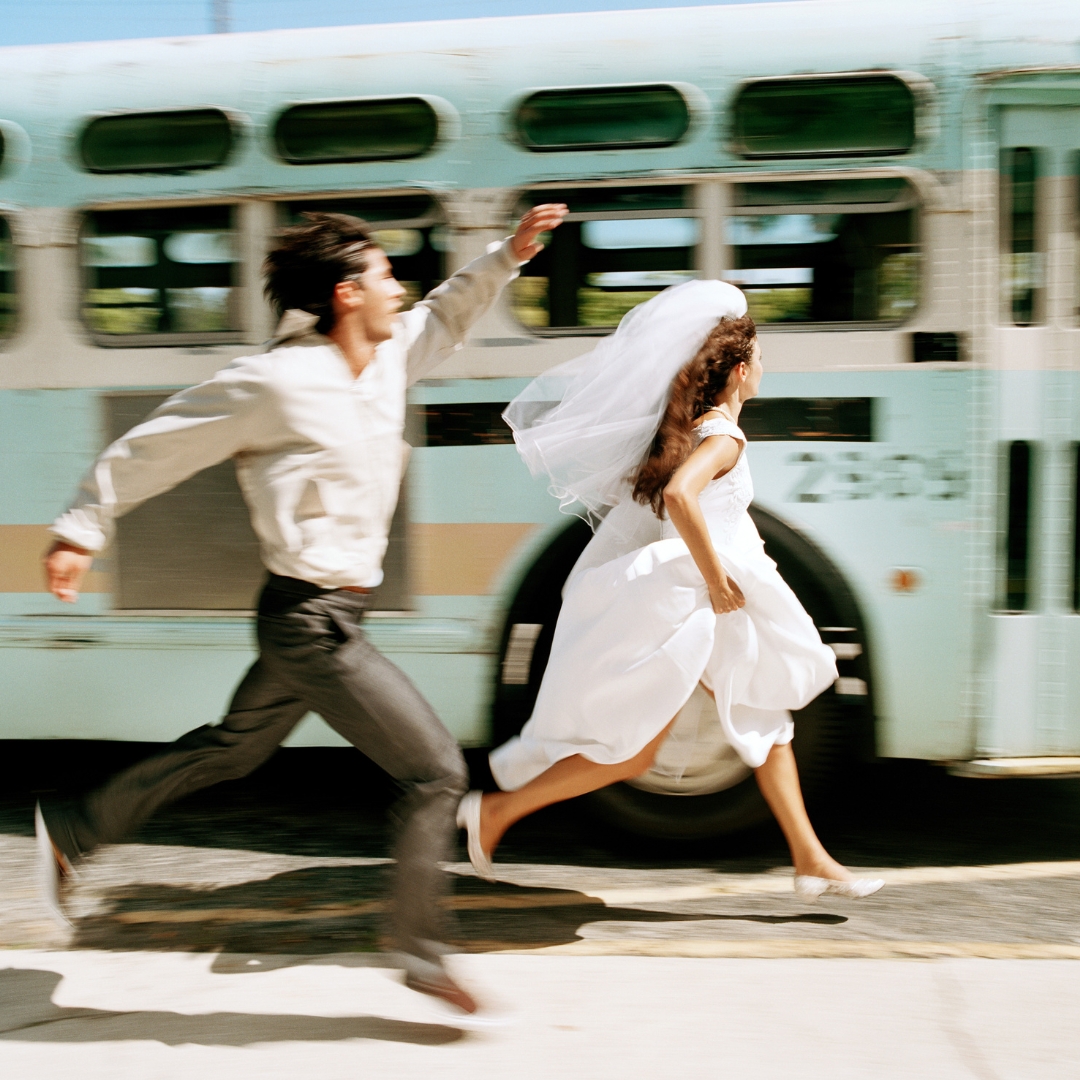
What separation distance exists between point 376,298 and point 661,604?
1.12 metres

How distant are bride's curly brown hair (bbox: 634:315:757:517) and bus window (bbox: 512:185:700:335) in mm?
523

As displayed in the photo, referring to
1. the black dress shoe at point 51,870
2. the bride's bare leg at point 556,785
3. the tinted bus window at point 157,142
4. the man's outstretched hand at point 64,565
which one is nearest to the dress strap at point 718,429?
the bride's bare leg at point 556,785

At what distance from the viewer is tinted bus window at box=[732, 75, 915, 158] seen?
355cm

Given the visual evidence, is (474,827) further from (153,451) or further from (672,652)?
(153,451)

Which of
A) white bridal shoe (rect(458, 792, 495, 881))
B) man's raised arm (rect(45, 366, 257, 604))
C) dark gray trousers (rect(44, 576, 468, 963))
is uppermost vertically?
man's raised arm (rect(45, 366, 257, 604))

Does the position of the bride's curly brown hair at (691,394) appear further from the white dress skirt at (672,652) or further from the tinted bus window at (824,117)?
the tinted bus window at (824,117)

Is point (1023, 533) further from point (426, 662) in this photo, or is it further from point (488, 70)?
point (488, 70)

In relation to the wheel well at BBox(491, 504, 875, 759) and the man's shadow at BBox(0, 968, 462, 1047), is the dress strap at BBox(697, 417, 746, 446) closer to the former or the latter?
the wheel well at BBox(491, 504, 875, 759)

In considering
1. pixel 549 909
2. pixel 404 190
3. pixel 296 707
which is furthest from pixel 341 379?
pixel 549 909

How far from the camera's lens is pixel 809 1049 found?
269 centimetres

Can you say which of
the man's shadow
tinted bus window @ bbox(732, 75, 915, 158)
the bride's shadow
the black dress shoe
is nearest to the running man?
the man's shadow

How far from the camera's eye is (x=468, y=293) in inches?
123

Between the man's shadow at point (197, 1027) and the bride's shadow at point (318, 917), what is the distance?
0.29 meters

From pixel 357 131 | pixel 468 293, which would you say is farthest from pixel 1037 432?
pixel 357 131
